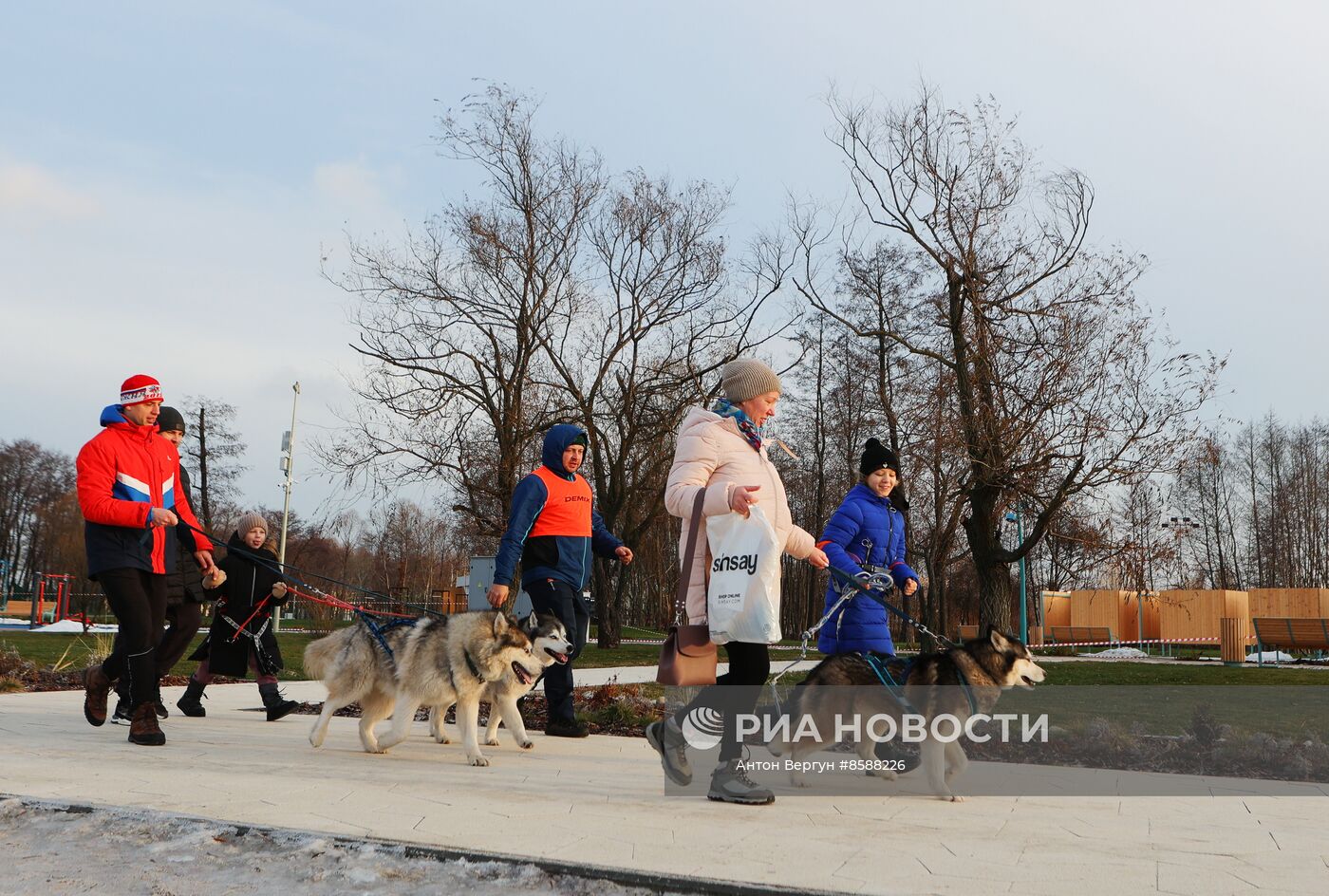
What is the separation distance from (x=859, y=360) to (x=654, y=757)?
22.5m

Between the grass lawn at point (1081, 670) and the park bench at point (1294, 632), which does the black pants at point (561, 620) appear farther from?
the park bench at point (1294, 632)

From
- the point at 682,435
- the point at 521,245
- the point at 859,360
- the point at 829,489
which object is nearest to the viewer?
the point at 682,435

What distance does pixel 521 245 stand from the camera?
24281 millimetres

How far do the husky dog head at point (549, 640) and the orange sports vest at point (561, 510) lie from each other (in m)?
0.87

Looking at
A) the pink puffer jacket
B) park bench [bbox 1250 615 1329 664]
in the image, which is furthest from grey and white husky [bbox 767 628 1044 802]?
park bench [bbox 1250 615 1329 664]

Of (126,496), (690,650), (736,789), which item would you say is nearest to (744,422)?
(690,650)

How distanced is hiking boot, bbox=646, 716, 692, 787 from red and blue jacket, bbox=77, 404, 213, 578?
3.68 meters

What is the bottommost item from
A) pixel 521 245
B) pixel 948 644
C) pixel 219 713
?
pixel 219 713

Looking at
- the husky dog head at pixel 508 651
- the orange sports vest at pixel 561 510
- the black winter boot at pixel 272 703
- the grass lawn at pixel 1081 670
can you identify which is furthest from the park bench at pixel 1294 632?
the black winter boot at pixel 272 703

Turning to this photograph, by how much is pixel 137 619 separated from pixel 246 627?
216 cm

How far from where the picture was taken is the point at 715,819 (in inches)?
186

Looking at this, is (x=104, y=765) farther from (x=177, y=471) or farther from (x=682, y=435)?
(x=682, y=435)

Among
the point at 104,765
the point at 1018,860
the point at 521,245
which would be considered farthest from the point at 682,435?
the point at 521,245

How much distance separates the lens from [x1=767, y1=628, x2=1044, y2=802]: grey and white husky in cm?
555
